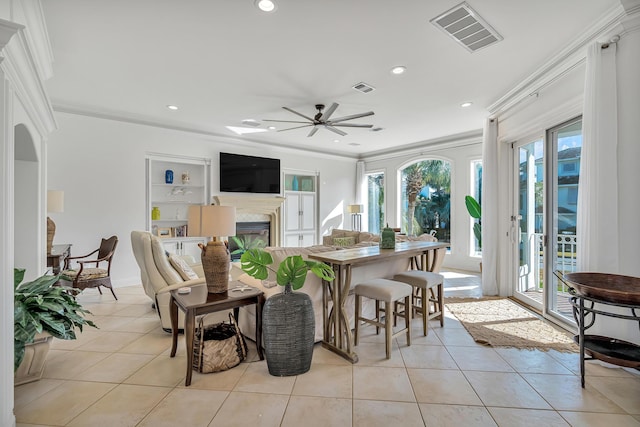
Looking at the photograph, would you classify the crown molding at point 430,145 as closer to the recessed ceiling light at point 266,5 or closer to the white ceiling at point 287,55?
the white ceiling at point 287,55

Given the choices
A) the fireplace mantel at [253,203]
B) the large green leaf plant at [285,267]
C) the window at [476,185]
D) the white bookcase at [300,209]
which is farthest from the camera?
the white bookcase at [300,209]

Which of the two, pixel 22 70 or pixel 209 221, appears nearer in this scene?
pixel 22 70

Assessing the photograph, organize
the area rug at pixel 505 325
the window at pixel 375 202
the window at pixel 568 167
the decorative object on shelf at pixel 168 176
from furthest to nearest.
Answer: the window at pixel 375 202, the decorative object on shelf at pixel 168 176, the window at pixel 568 167, the area rug at pixel 505 325

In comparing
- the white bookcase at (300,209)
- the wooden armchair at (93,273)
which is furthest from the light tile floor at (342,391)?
the white bookcase at (300,209)

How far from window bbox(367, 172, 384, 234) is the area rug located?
13.8 ft

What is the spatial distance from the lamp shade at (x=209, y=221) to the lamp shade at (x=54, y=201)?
2774 millimetres

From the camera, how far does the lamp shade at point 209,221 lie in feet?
8.28

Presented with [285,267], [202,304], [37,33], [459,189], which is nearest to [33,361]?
[202,304]

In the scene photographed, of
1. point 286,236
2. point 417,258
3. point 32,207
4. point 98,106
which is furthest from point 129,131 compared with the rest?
point 417,258

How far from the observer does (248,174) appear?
6.63 m

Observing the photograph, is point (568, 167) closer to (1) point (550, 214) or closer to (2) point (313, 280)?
(1) point (550, 214)

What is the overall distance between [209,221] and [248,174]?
4250 millimetres

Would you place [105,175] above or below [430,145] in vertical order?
below

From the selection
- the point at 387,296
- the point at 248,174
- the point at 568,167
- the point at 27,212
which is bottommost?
the point at 387,296
